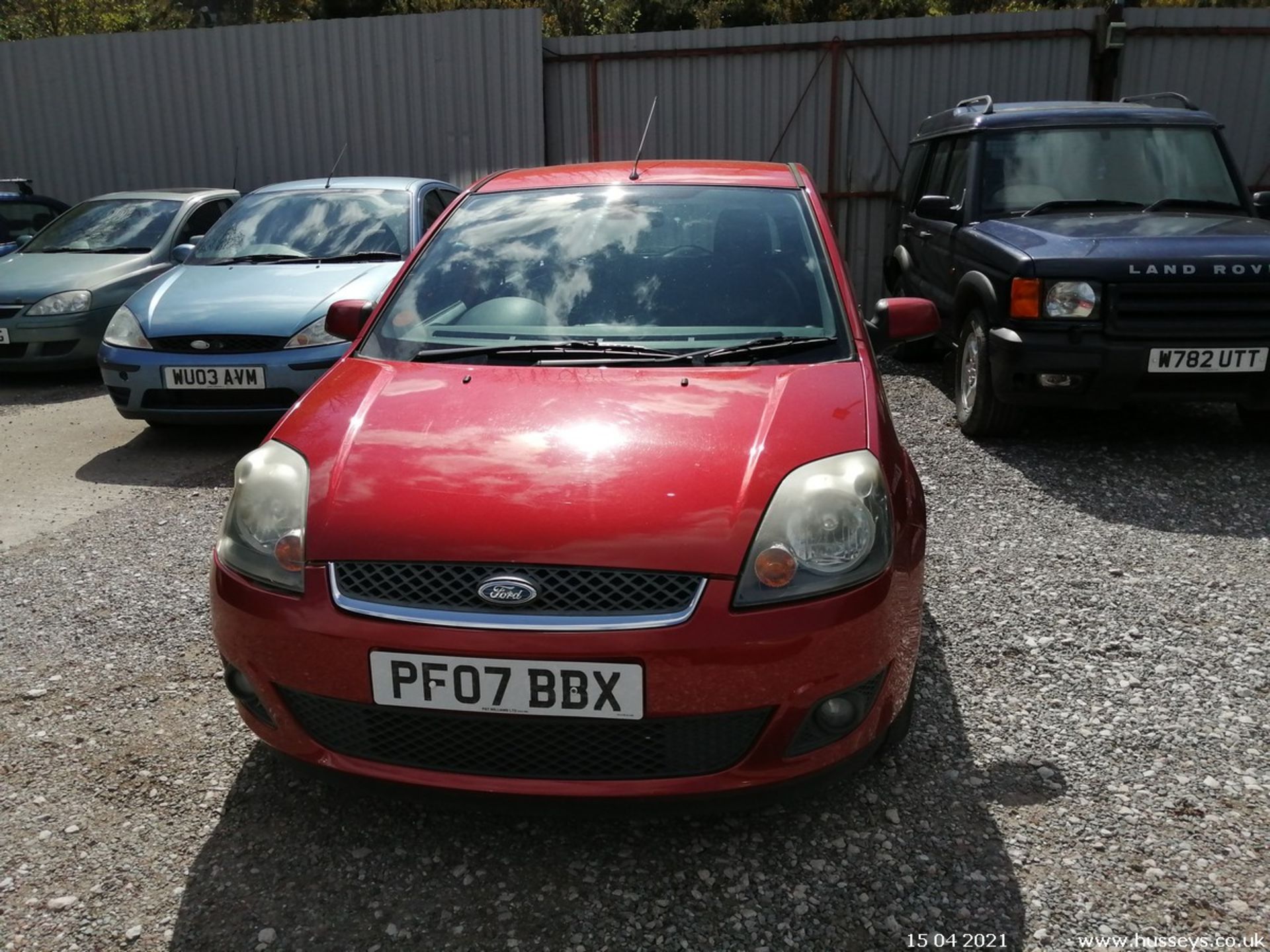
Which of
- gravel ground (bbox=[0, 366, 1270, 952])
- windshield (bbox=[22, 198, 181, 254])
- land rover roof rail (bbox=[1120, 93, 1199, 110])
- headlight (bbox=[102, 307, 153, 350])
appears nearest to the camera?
gravel ground (bbox=[0, 366, 1270, 952])

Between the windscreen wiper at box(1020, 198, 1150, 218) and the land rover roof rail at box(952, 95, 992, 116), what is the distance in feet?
2.90

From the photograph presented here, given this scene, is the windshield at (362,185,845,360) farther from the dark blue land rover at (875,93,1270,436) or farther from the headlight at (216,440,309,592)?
the dark blue land rover at (875,93,1270,436)

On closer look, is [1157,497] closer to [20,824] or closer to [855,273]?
[20,824]

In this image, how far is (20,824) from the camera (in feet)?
8.35

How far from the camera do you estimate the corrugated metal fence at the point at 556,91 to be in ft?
32.7

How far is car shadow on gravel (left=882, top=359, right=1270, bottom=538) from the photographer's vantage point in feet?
15.2

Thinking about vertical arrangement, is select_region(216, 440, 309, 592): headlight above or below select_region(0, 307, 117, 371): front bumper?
above

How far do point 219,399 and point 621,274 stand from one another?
3.25 m

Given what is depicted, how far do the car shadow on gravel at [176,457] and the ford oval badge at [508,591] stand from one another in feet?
12.1

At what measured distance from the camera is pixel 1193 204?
235 inches

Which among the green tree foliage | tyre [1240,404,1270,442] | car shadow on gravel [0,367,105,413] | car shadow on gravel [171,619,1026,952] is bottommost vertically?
car shadow on gravel [0,367,105,413]

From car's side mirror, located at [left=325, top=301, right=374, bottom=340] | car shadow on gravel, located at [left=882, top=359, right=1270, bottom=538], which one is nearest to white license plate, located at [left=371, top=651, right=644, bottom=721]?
car's side mirror, located at [left=325, top=301, right=374, bottom=340]

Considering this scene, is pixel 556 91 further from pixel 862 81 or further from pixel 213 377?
pixel 213 377

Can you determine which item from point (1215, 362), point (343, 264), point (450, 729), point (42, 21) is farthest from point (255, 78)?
point (42, 21)
